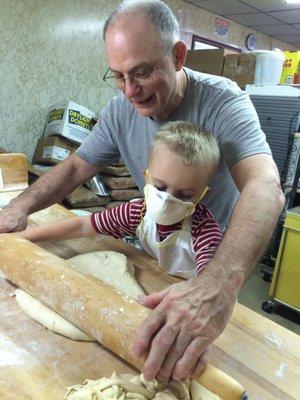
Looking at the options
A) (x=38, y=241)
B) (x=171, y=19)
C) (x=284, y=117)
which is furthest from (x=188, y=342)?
(x=284, y=117)

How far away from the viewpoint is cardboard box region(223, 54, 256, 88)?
3.41 m

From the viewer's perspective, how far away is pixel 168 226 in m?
1.09

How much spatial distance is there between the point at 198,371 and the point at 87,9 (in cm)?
327

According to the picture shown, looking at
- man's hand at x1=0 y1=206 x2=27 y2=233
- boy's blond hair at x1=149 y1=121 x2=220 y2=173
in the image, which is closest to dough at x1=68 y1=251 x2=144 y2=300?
man's hand at x1=0 y1=206 x2=27 y2=233

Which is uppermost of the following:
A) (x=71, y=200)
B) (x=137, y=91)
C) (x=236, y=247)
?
(x=137, y=91)

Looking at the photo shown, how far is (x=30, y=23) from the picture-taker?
2818 mm

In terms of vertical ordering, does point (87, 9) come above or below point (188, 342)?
above

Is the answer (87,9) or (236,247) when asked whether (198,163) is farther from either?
(87,9)

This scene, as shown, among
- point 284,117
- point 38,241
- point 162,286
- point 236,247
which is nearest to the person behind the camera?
point 236,247

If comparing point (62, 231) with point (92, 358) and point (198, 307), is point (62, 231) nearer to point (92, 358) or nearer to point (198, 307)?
point (92, 358)

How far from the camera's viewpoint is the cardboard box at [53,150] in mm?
2812

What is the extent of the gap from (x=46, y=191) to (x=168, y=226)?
0.52 metres

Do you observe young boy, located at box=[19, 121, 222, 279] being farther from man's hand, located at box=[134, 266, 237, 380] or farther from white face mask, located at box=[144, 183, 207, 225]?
man's hand, located at box=[134, 266, 237, 380]

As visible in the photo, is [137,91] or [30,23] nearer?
[137,91]
